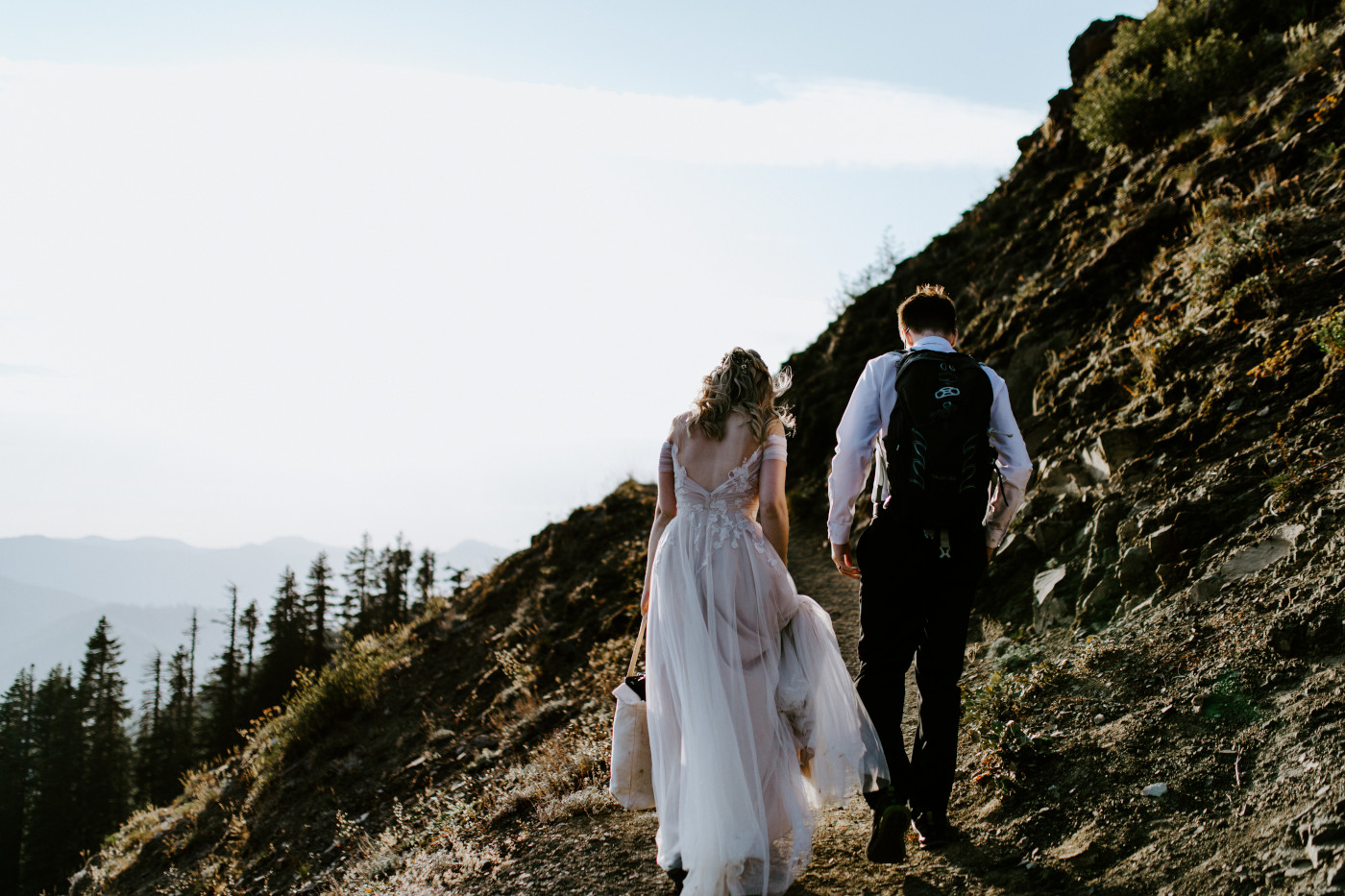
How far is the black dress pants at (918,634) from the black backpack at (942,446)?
106 millimetres

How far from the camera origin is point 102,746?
4725 cm

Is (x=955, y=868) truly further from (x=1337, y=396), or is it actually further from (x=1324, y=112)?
(x=1324, y=112)

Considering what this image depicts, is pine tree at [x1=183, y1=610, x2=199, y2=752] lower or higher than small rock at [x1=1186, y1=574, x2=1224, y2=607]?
lower

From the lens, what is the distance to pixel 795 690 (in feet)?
12.6

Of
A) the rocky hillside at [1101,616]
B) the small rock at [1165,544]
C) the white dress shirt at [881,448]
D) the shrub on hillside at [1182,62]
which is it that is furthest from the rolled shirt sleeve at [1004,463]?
the shrub on hillside at [1182,62]

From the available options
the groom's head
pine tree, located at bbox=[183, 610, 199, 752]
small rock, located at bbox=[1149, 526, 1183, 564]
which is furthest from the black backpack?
pine tree, located at bbox=[183, 610, 199, 752]

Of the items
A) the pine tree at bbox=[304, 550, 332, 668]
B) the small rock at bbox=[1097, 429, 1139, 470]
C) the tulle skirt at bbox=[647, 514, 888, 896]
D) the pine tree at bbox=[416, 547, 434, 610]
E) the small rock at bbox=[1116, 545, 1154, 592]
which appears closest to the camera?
the tulle skirt at bbox=[647, 514, 888, 896]

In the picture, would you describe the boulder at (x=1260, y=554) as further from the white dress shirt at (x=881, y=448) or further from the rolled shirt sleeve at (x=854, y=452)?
the rolled shirt sleeve at (x=854, y=452)

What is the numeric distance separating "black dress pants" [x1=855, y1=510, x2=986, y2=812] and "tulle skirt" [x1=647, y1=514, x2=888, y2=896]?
165 mm

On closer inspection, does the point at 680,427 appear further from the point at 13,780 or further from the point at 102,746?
the point at 13,780

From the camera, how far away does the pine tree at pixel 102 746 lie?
43.3 m

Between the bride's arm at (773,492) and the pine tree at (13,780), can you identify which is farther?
the pine tree at (13,780)

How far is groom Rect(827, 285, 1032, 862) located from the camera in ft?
12.1

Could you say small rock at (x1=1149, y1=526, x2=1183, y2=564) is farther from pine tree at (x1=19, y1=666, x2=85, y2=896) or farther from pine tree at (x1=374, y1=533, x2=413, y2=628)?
pine tree at (x1=19, y1=666, x2=85, y2=896)
